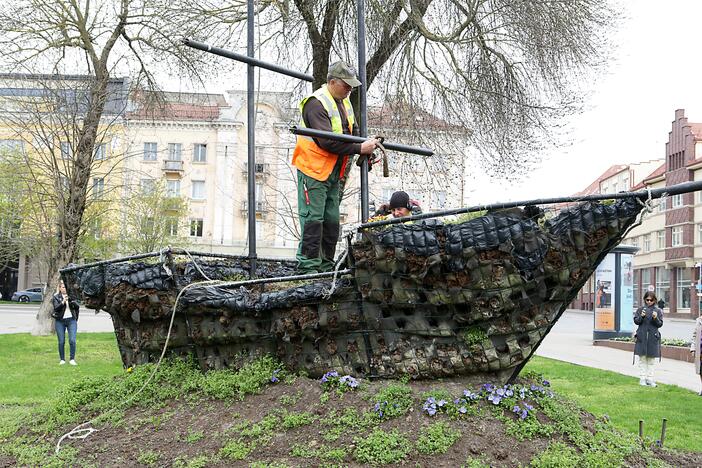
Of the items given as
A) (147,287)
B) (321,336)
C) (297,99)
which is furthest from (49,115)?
(321,336)

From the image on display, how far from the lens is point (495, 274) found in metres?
3.74

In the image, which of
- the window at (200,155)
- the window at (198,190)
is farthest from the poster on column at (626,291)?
the window at (200,155)

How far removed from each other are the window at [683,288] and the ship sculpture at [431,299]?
164 ft

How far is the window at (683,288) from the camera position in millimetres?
48344

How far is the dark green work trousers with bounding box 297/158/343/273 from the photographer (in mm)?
4895

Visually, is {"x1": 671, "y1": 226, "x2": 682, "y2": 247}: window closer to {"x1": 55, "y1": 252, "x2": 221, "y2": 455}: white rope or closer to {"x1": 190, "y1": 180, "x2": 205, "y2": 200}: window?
{"x1": 190, "y1": 180, "x2": 205, "y2": 200}: window

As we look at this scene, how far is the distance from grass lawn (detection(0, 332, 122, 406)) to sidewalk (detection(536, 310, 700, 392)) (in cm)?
966

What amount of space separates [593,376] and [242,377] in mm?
8793

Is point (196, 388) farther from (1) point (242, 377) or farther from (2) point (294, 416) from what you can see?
(2) point (294, 416)

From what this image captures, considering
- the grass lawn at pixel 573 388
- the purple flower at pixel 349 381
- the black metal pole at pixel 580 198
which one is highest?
the black metal pole at pixel 580 198

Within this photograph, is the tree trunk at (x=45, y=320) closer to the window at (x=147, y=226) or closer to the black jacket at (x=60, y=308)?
the black jacket at (x=60, y=308)

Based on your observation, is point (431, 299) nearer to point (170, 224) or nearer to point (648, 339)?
point (648, 339)

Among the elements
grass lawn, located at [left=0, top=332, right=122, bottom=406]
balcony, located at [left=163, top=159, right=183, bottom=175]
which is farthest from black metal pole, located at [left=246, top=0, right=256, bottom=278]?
balcony, located at [left=163, top=159, right=183, bottom=175]

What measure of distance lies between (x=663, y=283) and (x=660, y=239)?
383 centimetres
